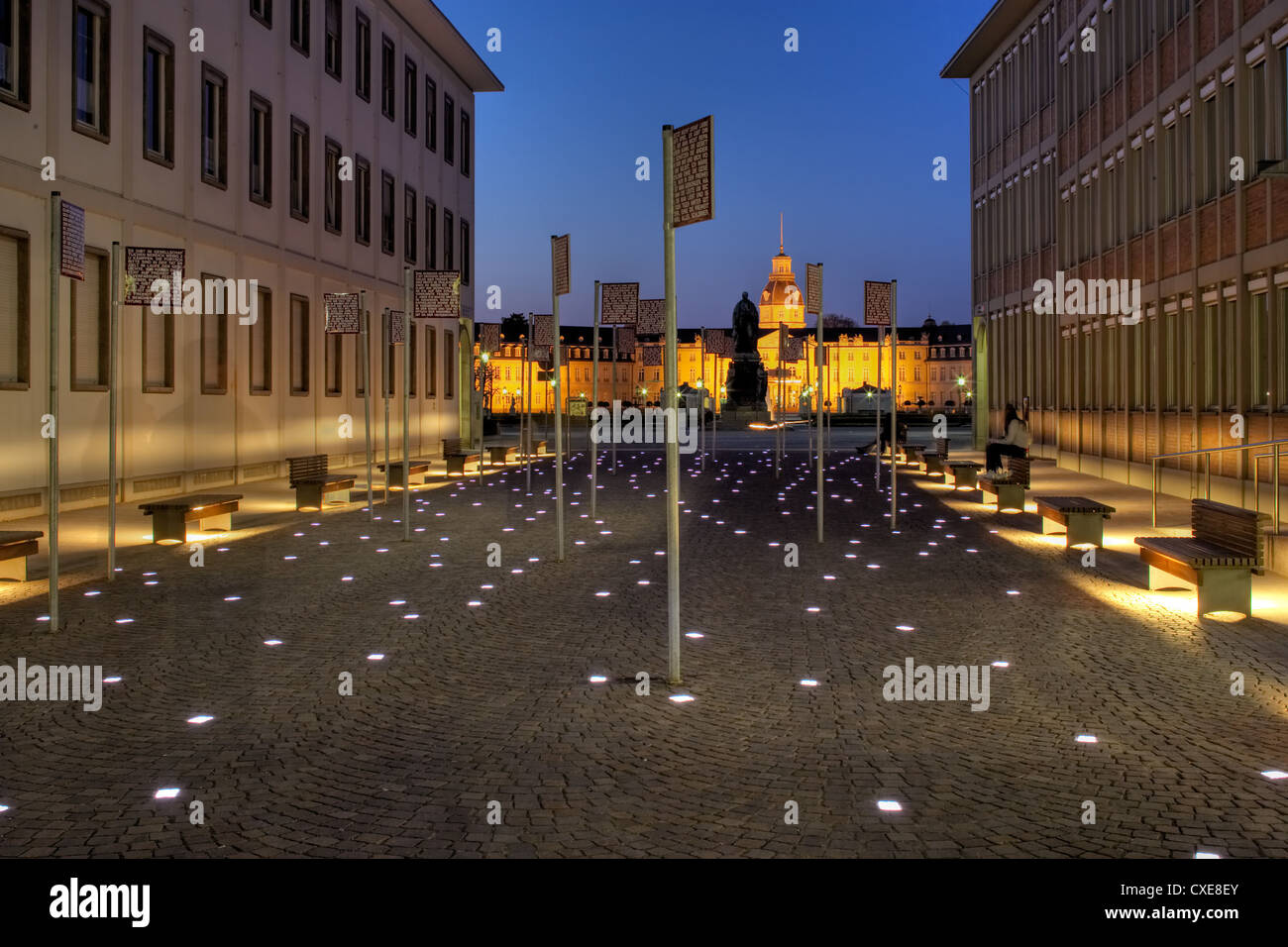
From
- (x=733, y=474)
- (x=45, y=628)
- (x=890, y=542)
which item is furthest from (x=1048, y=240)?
(x=45, y=628)

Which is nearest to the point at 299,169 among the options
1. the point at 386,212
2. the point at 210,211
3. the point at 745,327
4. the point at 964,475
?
the point at 210,211

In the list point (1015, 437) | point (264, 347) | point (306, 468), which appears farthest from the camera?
point (264, 347)

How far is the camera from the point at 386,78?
39188mm

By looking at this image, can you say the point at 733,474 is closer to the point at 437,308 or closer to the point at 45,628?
the point at 437,308

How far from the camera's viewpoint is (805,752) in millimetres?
6398

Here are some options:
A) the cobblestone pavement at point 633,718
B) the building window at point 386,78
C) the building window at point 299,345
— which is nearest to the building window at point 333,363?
the building window at point 299,345

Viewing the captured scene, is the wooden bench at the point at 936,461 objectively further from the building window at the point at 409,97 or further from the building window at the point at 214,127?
the building window at the point at 409,97

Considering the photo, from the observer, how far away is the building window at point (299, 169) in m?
31.4

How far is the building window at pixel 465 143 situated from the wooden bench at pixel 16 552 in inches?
1528

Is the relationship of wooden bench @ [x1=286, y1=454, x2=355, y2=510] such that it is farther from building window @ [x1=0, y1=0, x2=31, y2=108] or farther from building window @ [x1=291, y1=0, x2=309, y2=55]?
building window @ [x1=291, y1=0, x2=309, y2=55]

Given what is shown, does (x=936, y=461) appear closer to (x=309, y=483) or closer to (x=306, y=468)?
(x=306, y=468)

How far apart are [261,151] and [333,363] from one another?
6.96 meters

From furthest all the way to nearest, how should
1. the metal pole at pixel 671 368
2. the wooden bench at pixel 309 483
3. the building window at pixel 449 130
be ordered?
the building window at pixel 449 130 → the wooden bench at pixel 309 483 → the metal pole at pixel 671 368
